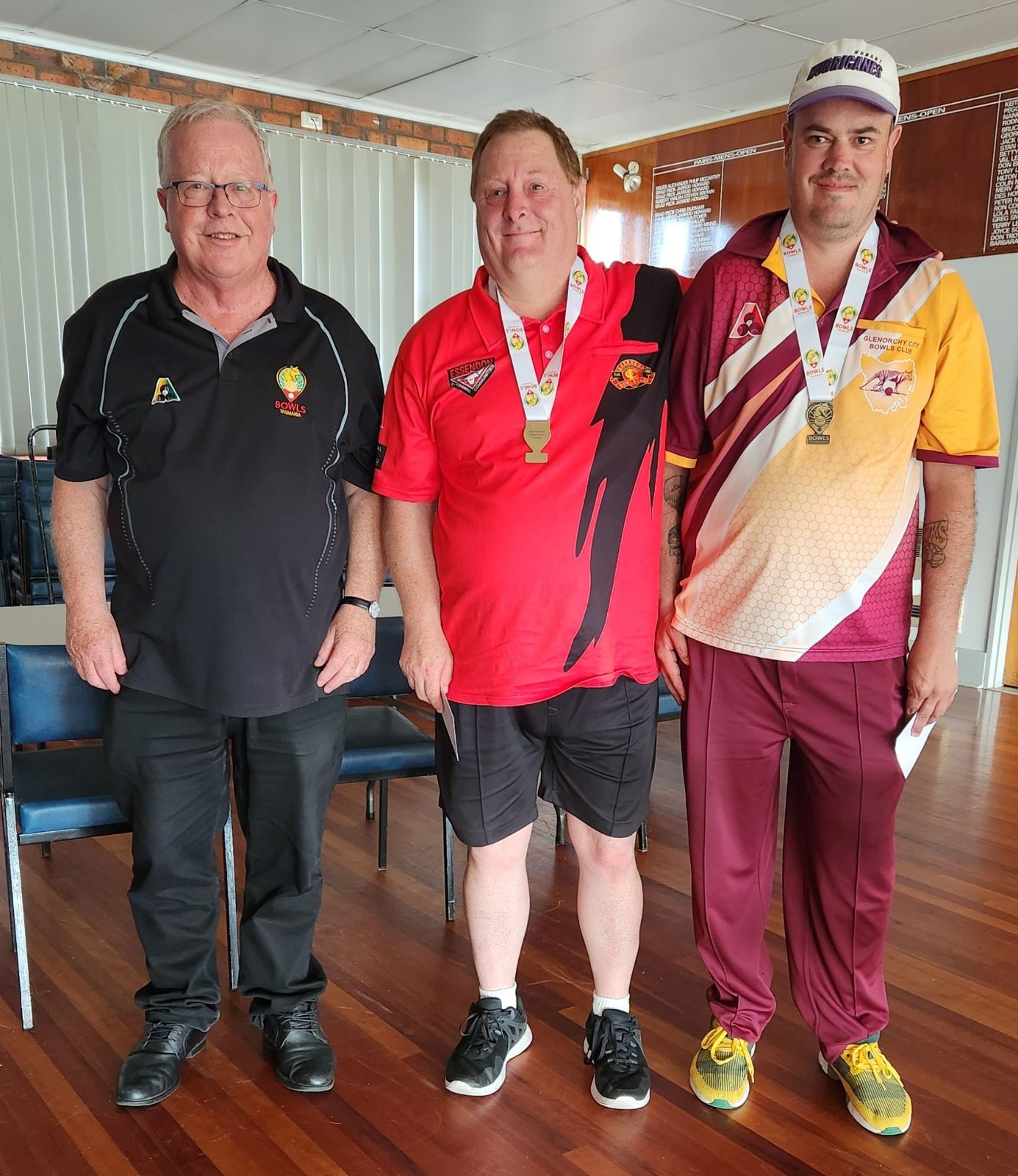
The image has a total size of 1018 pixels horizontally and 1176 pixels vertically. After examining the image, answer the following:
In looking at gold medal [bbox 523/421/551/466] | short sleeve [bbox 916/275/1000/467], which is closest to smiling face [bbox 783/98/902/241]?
short sleeve [bbox 916/275/1000/467]

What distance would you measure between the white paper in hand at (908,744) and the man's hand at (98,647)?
4.70 feet

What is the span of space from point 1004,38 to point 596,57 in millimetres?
2025

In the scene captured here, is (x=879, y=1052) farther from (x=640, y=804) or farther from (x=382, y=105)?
(x=382, y=105)

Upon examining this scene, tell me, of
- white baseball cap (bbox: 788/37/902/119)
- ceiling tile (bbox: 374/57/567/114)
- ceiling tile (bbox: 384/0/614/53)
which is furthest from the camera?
ceiling tile (bbox: 374/57/567/114)

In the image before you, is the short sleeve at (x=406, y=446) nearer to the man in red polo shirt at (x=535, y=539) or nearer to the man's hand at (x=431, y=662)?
the man in red polo shirt at (x=535, y=539)

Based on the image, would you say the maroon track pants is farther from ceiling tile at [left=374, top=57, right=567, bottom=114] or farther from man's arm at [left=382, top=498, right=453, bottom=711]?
ceiling tile at [left=374, top=57, right=567, bottom=114]

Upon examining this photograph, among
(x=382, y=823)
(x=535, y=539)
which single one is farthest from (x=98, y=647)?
(x=382, y=823)

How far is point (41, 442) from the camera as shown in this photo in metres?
6.38

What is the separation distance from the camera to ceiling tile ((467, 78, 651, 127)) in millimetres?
6344

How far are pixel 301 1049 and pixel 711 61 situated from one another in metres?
5.41

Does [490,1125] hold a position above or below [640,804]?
below

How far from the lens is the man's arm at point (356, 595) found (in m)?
2.10

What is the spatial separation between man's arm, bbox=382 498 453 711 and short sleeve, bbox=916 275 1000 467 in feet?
3.01

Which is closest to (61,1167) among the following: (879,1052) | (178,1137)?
(178,1137)
